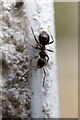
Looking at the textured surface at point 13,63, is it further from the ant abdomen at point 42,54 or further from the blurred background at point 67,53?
the blurred background at point 67,53

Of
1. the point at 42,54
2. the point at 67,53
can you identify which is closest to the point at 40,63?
the point at 42,54

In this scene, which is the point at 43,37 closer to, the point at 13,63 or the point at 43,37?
the point at 43,37

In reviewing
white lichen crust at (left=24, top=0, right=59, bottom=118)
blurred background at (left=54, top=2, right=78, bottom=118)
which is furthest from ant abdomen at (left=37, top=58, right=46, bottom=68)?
blurred background at (left=54, top=2, right=78, bottom=118)

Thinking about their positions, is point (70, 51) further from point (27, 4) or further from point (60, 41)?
point (27, 4)

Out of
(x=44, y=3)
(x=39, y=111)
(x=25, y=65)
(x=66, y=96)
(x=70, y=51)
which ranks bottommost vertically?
(x=66, y=96)

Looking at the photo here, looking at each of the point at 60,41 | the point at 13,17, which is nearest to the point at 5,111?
the point at 13,17

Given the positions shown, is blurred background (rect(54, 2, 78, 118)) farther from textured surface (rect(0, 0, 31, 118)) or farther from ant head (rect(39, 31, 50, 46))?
textured surface (rect(0, 0, 31, 118))
